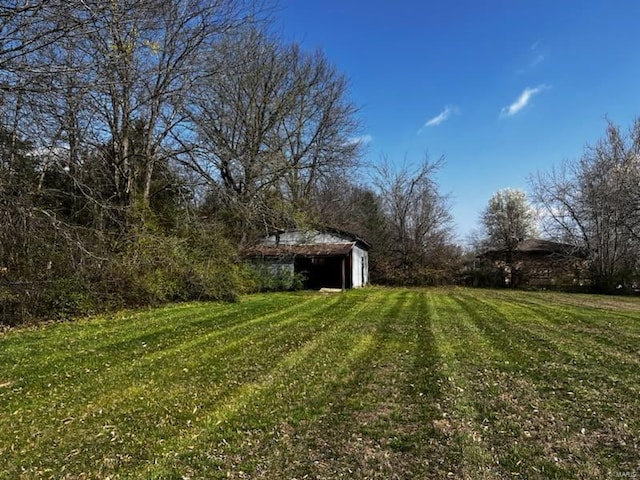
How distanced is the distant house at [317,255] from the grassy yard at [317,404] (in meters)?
14.5

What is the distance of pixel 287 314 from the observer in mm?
12492

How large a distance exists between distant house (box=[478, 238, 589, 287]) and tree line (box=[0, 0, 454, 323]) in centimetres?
1670

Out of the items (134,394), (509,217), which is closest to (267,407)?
(134,394)

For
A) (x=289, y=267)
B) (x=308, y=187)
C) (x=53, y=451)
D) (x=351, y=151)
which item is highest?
(x=351, y=151)

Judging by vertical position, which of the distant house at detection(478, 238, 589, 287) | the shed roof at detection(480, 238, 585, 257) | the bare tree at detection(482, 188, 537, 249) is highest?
the bare tree at detection(482, 188, 537, 249)

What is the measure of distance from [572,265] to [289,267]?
1985 centimetres

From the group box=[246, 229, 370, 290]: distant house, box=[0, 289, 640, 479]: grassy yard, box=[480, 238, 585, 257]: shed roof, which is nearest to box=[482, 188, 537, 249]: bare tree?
box=[480, 238, 585, 257]: shed roof

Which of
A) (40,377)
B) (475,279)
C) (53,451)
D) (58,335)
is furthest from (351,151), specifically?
(53,451)

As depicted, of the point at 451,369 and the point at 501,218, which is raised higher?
the point at 501,218

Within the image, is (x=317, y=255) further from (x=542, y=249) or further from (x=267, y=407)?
(x=542, y=249)

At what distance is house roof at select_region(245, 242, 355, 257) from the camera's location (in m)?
23.5

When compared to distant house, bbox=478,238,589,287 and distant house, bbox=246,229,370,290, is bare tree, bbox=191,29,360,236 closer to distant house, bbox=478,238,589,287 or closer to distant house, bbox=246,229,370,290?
distant house, bbox=246,229,370,290

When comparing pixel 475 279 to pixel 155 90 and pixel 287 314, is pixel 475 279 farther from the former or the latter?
pixel 155 90

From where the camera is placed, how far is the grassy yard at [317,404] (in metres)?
3.50
